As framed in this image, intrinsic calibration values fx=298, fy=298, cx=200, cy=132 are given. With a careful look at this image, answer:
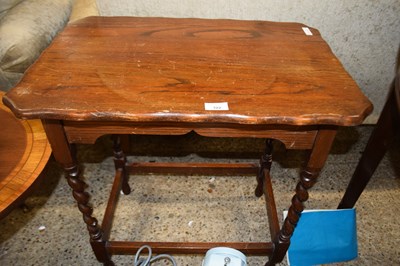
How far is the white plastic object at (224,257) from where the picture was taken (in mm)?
1015

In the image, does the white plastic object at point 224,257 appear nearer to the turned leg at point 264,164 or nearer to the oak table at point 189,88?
Answer: the oak table at point 189,88

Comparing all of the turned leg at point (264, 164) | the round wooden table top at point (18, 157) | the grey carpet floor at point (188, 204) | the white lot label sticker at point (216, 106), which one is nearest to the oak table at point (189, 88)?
the white lot label sticker at point (216, 106)

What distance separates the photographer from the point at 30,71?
0.83 m

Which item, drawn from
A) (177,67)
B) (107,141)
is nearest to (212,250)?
(177,67)

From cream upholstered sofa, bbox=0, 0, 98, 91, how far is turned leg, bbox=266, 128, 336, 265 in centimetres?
114

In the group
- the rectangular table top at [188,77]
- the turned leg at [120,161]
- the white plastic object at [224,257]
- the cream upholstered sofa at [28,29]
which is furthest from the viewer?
the turned leg at [120,161]

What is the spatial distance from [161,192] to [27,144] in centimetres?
71

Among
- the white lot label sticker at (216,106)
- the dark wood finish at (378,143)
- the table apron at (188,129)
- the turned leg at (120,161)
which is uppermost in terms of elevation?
the white lot label sticker at (216,106)

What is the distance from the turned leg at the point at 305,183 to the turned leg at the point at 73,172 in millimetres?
654

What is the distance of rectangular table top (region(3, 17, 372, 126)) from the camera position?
0.71 meters

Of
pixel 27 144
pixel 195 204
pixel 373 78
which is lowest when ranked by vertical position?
pixel 195 204

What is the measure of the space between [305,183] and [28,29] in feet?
4.16

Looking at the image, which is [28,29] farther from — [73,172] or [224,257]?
[224,257]

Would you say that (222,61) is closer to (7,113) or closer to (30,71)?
(30,71)
